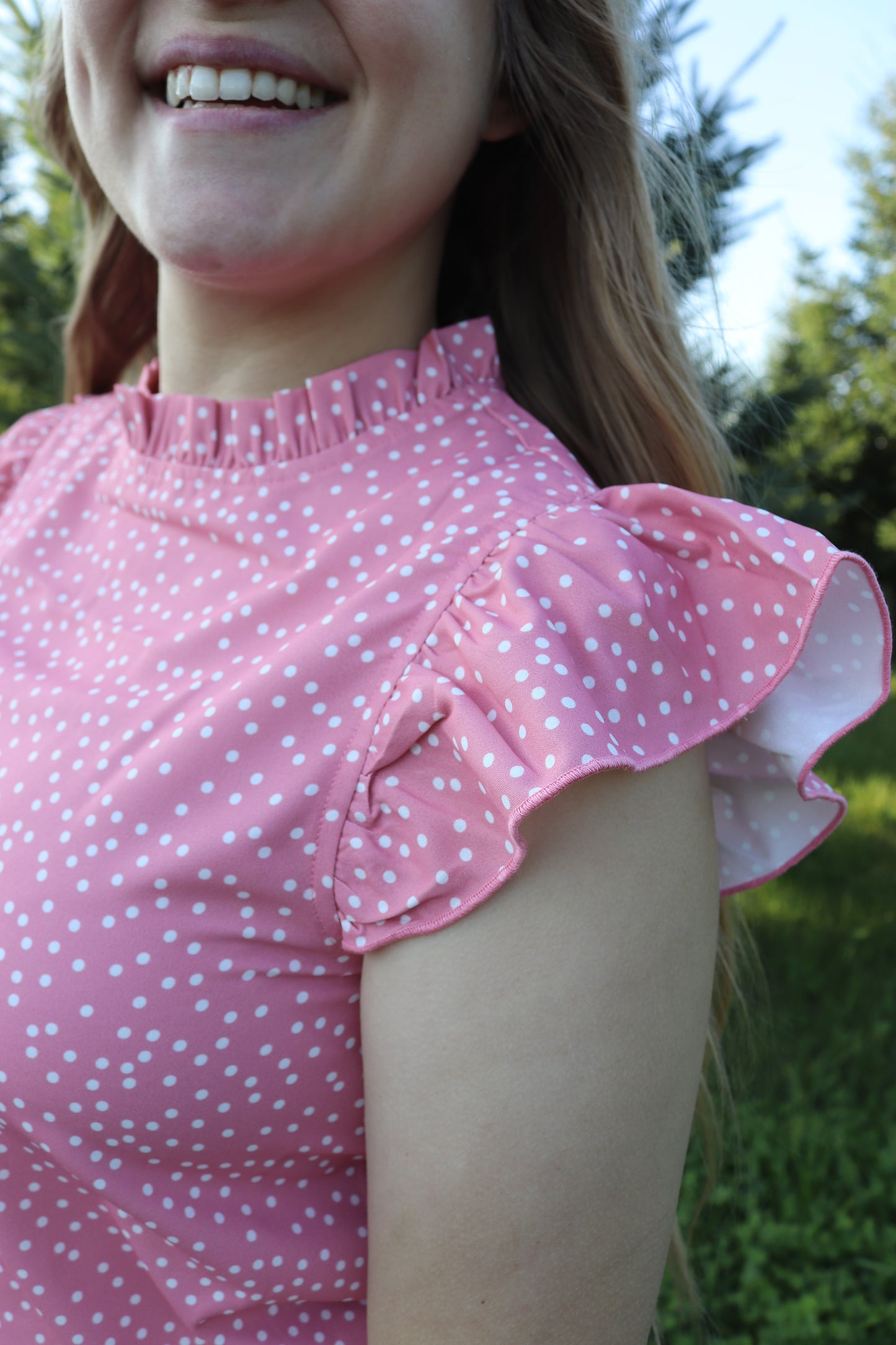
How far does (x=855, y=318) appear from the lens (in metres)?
17.8

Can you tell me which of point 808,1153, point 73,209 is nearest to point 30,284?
point 73,209

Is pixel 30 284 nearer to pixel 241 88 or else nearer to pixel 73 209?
pixel 73 209

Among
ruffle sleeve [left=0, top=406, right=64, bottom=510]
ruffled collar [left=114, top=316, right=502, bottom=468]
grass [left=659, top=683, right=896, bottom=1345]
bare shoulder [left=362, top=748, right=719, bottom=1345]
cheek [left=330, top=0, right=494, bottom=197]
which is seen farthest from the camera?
grass [left=659, top=683, right=896, bottom=1345]

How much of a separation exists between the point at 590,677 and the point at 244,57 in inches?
29.7

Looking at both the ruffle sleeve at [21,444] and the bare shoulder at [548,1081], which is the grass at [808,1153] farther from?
the ruffle sleeve at [21,444]

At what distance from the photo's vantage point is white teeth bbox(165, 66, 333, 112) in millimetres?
1191

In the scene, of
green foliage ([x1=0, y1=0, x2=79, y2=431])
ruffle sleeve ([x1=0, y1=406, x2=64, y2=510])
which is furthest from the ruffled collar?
green foliage ([x1=0, y1=0, x2=79, y2=431])

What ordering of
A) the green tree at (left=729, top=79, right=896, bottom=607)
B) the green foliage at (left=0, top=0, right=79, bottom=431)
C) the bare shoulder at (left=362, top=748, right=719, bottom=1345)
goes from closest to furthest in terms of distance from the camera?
the bare shoulder at (left=362, top=748, right=719, bottom=1345)
the green foliage at (left=0, top=0, right=79, bottom=431)
the green tree at (left=729, top=79, right=896, bottom=607)

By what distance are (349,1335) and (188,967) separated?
49 centimetres

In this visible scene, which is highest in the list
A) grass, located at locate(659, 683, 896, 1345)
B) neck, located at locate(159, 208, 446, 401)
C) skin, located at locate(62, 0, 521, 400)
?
skin, located at locate(62, 0, 521, 400)

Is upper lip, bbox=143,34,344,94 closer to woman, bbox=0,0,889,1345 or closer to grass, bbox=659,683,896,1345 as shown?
woman, bbox=0,0,889,1345

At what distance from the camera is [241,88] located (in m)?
1.19

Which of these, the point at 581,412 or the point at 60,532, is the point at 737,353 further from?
the point at 60,532

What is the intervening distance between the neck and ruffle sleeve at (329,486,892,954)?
1.37 ft
